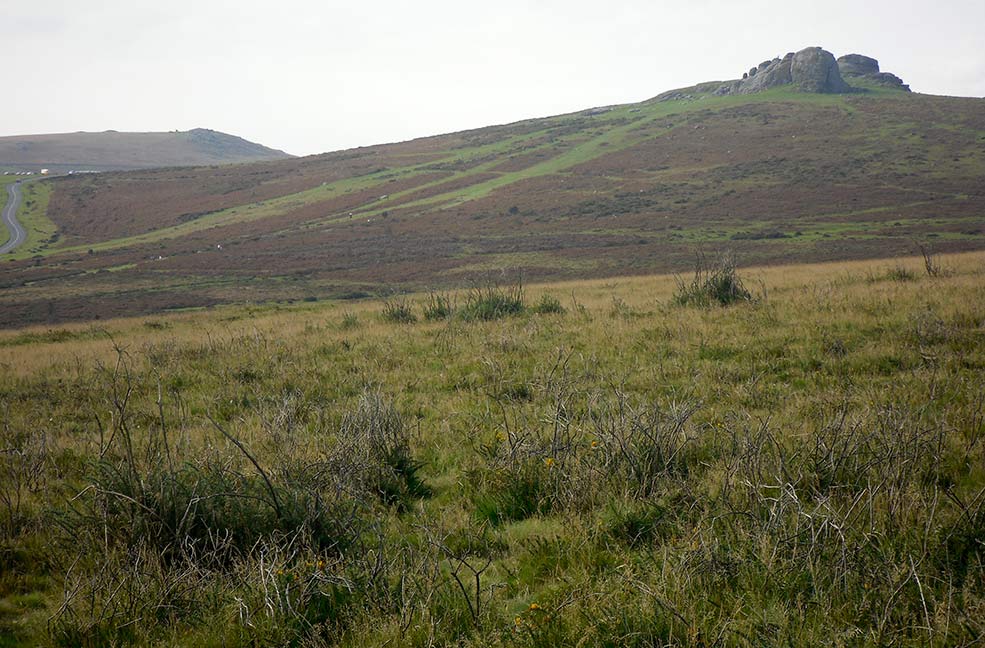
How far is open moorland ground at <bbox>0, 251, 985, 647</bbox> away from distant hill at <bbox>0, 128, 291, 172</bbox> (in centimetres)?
15765

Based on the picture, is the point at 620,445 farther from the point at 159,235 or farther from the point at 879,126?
the point at 879,126

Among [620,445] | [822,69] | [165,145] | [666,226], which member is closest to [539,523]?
[620,445]

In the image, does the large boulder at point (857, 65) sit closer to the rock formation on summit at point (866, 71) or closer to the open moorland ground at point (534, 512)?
the rock formation on summit at point (866, 71)

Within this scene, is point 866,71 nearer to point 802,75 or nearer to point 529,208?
point 802,75

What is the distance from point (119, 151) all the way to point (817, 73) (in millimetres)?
160492

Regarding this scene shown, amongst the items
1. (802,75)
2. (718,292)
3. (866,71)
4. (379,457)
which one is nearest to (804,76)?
(802,75)

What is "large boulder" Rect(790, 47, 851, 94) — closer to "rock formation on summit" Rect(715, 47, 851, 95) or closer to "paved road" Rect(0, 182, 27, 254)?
"rock formation on summit" Rect(715, 47, 851, 95)

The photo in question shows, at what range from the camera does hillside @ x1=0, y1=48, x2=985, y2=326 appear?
3300cm

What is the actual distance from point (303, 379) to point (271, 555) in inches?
177

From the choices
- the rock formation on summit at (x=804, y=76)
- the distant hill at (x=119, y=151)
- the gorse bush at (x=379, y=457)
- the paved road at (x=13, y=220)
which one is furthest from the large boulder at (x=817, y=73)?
the distant hill at (x=119, y=151)

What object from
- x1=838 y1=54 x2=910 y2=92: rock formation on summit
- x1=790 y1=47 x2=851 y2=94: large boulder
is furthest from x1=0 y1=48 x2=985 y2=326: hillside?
x1=838 y1=54 x2=910 y2=92: rock formation on summit

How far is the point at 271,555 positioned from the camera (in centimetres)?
321

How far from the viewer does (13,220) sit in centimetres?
6234

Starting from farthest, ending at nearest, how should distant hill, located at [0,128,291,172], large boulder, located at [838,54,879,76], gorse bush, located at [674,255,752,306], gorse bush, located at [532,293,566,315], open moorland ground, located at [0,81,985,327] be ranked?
distant hill, located at [0,128,291,172]
large boulder, located at [838,54,879,76]
open moorland ground, located at [0,81,985,327]
gorse bush, located at [532,293,566,315]
gorse bush, located at [674,255,752,306]
